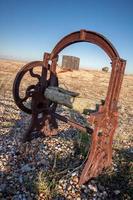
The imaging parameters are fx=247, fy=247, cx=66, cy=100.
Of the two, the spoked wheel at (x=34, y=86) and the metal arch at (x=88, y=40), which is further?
the spoked wheel at (x=34, y=86)

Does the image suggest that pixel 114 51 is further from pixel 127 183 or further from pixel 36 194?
pixel 36 194

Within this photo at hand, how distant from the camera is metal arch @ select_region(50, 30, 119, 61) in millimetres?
4708

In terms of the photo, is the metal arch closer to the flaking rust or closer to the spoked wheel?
the flaking rust

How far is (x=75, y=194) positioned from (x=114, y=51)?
9.19 feet

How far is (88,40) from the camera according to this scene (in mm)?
5074

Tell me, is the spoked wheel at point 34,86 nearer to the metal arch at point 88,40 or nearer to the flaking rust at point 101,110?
the flaking rust at point 101,110

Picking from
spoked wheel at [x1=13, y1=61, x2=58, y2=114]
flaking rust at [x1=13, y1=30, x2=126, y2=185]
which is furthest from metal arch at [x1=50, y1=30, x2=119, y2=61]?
spoked wheel at [x1=13, y1=61, x2=58, y2=114]

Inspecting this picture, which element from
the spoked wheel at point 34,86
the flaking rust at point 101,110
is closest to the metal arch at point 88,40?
the flaking rust at point 101,110

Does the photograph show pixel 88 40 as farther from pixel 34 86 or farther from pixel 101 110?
pixel 34 86

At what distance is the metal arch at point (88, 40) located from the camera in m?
4.71

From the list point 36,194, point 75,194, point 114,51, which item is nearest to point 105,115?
point 114,51

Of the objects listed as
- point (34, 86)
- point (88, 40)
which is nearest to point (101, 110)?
point (88, 40)

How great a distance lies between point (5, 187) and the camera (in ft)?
15.1

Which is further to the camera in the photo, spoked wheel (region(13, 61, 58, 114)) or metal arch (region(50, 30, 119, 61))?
spoked wheel (region(13, 61, 58, 114))
